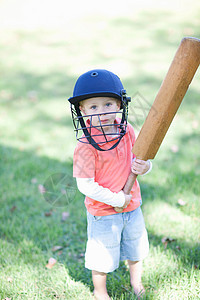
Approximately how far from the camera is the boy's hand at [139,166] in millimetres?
2047

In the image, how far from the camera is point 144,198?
11.2 ft

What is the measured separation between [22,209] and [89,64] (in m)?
5.06

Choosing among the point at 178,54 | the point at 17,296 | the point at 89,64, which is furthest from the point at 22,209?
the point at 89,64

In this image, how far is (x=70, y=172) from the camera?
3.99 m

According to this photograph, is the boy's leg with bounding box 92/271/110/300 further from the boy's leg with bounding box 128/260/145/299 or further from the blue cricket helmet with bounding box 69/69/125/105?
the blue cricket helmet with bounding box 69/69/125/105

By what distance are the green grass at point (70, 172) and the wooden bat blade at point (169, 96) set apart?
10cm

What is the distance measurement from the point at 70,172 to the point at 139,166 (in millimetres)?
2038

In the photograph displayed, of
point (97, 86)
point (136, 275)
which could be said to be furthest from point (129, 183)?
point (136, 275)

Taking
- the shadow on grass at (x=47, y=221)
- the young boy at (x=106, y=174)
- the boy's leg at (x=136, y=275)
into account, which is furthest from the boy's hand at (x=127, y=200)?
the shadow on grass at (x=47, y=221)

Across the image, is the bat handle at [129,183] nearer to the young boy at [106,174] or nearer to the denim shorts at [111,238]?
the young boy at [106,174]

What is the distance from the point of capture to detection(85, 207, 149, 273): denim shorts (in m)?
2.20

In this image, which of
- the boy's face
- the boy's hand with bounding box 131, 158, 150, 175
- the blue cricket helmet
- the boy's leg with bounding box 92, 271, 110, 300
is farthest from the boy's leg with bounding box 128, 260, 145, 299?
the blue cricket helmet

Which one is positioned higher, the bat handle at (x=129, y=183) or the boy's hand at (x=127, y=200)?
the bat handle at (x=129, y=183)

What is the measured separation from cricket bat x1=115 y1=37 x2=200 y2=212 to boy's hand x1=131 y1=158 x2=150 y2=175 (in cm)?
3
